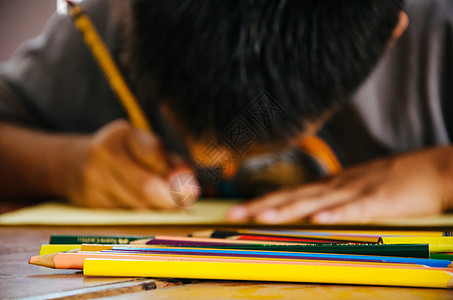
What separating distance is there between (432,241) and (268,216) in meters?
0.17

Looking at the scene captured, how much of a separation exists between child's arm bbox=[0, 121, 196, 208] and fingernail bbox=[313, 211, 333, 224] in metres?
0.15

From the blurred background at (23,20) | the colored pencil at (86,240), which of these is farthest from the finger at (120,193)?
the blurred background at (23,20)

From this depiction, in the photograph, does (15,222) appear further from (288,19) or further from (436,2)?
(436,2)

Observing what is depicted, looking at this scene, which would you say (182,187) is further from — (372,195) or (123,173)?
(372,195)

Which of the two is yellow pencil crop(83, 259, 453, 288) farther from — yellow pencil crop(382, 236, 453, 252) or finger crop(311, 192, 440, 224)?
finger crop(311, 192, 440, 224)

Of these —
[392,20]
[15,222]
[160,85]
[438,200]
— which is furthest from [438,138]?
[15,222]

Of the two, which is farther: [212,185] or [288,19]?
[212,185]

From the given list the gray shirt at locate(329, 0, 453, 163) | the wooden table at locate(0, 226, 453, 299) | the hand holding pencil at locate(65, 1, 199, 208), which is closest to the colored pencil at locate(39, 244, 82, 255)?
the wooden table at locate(0, 226, 453, 299)

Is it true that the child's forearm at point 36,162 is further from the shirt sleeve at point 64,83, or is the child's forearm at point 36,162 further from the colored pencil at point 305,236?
the colored pencil at point 305,236

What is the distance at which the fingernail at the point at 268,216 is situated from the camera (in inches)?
13.6

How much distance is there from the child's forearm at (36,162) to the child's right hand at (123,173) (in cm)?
2

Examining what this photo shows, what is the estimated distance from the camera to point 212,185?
55 centimetres

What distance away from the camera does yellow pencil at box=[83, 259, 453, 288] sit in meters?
0.16

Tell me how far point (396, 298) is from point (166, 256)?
0.09 meters
